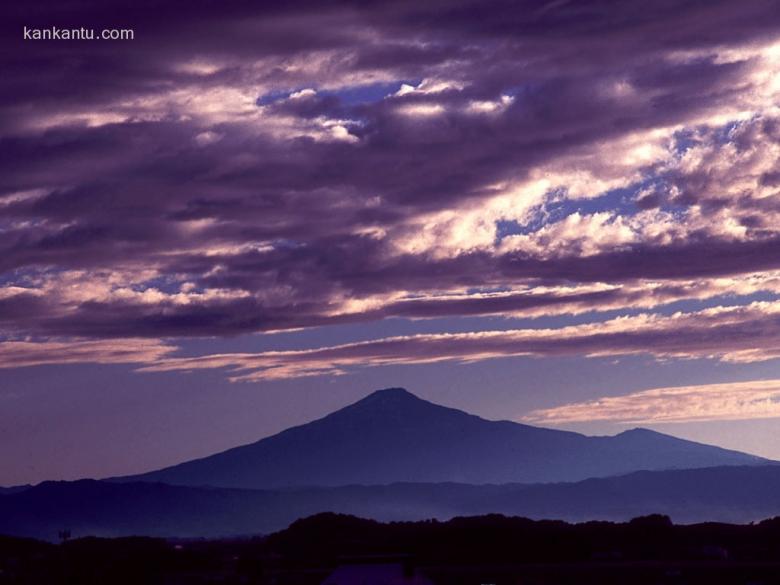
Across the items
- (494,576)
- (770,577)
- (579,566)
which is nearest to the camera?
(770,577)

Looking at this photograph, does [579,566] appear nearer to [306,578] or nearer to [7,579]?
[306,578]

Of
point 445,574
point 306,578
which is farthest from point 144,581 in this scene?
point 445,574

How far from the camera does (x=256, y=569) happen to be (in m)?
148

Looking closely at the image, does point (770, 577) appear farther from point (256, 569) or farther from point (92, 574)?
point (92, 574)

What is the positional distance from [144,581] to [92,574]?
20.6 feet

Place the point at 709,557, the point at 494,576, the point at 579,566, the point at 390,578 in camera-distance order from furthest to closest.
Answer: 1. the point at 709,557
2. the point at 579,566
3. the point at 494,576
4. the point at 390,578

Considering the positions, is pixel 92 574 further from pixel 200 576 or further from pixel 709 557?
pixel 709 557

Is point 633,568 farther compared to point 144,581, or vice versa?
point 144,581

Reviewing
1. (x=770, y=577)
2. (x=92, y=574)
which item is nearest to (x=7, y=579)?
(x=92, y=574)

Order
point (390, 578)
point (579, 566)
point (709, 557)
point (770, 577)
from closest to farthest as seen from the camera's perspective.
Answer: point (390, 578), point (770, 577), point (579, 566), point (709, 557)

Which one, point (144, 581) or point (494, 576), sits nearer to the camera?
point (494, 576)

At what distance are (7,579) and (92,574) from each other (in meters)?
9.99

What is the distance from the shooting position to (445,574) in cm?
17275

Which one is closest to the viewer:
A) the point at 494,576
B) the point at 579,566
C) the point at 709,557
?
the point at 494,576
